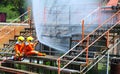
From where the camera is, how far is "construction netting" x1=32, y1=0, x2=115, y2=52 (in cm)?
1480

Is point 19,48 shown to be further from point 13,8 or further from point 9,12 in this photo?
point 13,8

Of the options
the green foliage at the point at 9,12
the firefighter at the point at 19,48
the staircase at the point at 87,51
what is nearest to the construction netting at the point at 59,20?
the staircase at the point at 87,51

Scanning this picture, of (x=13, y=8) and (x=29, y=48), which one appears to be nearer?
(x=29, y=48)

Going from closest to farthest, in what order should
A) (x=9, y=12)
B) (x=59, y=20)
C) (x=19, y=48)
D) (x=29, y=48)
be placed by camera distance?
(x=29, y=48) → (x=19, y=48) → (x=59, y=20) → (x=9, y=12)

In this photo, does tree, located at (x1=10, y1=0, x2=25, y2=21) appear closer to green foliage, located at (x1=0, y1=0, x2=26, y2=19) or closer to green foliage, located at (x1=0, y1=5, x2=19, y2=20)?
green foliage, located at (x1=0, y1=0, x2=26, y2=19)

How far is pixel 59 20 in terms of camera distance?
15055 mm

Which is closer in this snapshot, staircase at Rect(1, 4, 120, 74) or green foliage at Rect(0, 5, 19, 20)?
staircase at Rect(1, 4, 120, 74)

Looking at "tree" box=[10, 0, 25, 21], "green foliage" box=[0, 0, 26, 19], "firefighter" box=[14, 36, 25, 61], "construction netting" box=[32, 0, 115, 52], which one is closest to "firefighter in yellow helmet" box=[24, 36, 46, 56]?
"firefighter" box=[14, 36, 25, 61]

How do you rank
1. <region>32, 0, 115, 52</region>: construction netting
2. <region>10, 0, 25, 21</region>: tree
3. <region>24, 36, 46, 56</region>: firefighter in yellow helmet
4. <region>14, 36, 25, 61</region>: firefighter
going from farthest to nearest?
<region>10, 0, 25, 21</region>: tree → <region>32, 0, 115, 52</region>: construction netting → <region>14, 36, 25, 61</region>: firefighter → <region>24, 36, 46, 56</region>: firefighter in yellow helmet

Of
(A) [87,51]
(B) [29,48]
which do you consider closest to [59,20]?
(B) [29,48]

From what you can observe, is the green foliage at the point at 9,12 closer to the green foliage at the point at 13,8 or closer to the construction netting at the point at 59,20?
the green foliage at the point at 13,8

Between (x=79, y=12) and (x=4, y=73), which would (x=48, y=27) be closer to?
(x=79, y=12)

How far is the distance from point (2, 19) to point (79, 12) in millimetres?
17001

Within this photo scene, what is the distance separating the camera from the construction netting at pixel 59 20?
583 inches
